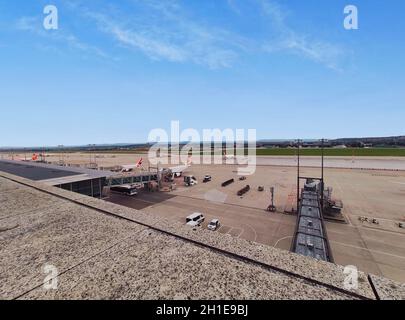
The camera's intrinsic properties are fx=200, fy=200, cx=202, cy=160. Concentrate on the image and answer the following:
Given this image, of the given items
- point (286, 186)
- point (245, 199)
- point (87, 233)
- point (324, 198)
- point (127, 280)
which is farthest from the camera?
point (286, 186)

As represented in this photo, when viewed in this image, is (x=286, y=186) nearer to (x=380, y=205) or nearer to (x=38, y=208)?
(x=380, y=205)

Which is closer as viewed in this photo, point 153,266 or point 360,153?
point 153,266

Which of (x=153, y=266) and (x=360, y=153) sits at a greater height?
(x=153, y=266)

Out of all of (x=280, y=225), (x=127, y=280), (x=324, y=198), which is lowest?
(x=280, y=225)

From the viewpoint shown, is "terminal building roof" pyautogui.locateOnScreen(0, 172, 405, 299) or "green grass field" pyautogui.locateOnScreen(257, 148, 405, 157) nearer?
"terminal building roof" pyautogui.locateOnScreen(0, 172, 405, 299)

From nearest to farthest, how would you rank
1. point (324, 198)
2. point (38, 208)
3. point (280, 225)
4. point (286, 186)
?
point (38, 208)
point (280, 225)
point (324, 198)
point (286, 186)

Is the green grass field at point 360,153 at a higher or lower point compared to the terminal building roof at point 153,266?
lower

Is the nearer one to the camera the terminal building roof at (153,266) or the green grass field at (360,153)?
the terminal building roof at (153,266)

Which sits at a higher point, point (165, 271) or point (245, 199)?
point (165, 271)

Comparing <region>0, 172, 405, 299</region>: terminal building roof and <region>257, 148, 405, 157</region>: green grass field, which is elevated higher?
<region>0, 172, 405, 299</region>: terminal building roof
